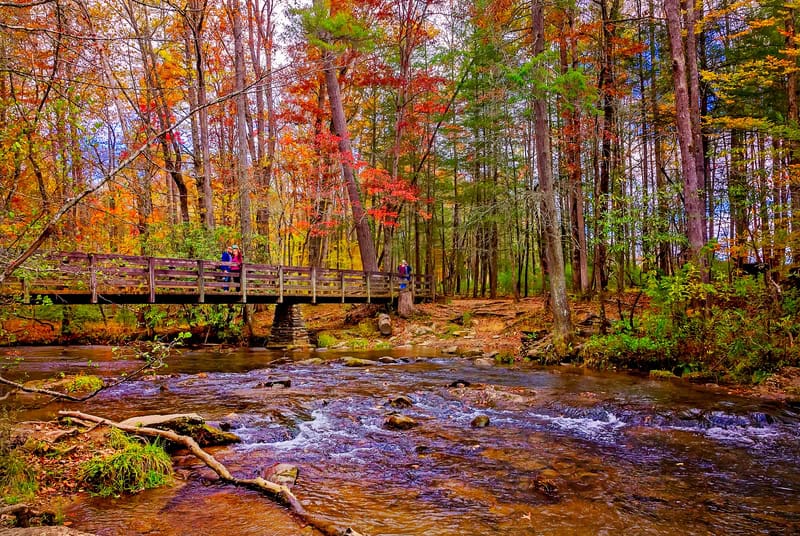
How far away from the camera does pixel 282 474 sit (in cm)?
502

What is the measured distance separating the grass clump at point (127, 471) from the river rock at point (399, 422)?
311 cm

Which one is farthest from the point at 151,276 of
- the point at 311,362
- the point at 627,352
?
the point at 627,352

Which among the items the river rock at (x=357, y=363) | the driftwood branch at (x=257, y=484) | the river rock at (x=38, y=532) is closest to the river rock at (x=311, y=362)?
the river rock at (x=357, y=363)

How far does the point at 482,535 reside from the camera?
3895 millimetres

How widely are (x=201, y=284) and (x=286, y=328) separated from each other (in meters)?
4.56

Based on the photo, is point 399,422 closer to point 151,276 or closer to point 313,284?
point 151,276

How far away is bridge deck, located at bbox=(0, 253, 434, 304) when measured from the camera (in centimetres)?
1134

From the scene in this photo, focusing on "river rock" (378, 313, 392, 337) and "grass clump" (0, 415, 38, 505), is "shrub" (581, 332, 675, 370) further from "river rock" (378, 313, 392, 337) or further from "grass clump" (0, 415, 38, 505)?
"grass clump" (0, 415, 38, 505)

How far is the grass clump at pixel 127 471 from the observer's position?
4.58 metres

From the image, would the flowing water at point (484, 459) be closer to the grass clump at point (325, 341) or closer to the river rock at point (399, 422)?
the river rock at point (399, 422)

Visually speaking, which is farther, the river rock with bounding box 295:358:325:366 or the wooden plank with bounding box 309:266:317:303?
the wooden plank with bounding box 309:266:317:303

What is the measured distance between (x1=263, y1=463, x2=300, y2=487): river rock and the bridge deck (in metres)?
6.03

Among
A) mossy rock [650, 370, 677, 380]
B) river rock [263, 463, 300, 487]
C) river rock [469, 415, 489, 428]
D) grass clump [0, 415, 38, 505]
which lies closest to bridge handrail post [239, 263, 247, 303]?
river rock [469, 415, 489, 428]

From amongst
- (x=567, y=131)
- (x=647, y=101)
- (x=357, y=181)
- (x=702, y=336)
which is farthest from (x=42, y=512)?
(x=647, y=101)
